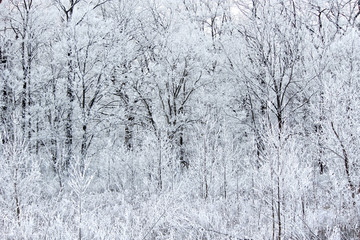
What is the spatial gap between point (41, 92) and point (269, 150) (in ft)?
44.9

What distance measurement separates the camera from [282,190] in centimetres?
443

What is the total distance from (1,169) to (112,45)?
34.7 feet

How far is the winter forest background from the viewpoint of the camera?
696 cm

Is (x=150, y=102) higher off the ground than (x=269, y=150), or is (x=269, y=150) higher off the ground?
(x=150, y=102)

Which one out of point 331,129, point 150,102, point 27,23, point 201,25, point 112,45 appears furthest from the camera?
point 201,25

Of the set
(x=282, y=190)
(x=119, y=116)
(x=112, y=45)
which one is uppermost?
(x=112, y=45)

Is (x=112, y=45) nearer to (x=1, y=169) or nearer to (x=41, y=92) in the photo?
(x=41, y=92)

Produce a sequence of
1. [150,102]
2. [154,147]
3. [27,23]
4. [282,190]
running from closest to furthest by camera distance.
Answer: [282,190], [154,147], [27,23], [150,102]

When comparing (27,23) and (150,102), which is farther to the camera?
(150,102)

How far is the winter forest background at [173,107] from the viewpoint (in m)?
6.96

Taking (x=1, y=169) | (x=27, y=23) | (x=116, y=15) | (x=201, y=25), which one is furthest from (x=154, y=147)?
(x=201, y=25)

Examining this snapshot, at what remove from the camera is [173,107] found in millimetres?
17984

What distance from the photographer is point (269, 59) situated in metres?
7.68

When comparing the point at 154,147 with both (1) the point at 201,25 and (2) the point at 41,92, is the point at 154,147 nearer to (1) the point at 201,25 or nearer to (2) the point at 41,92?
(2) the point at 41,92
